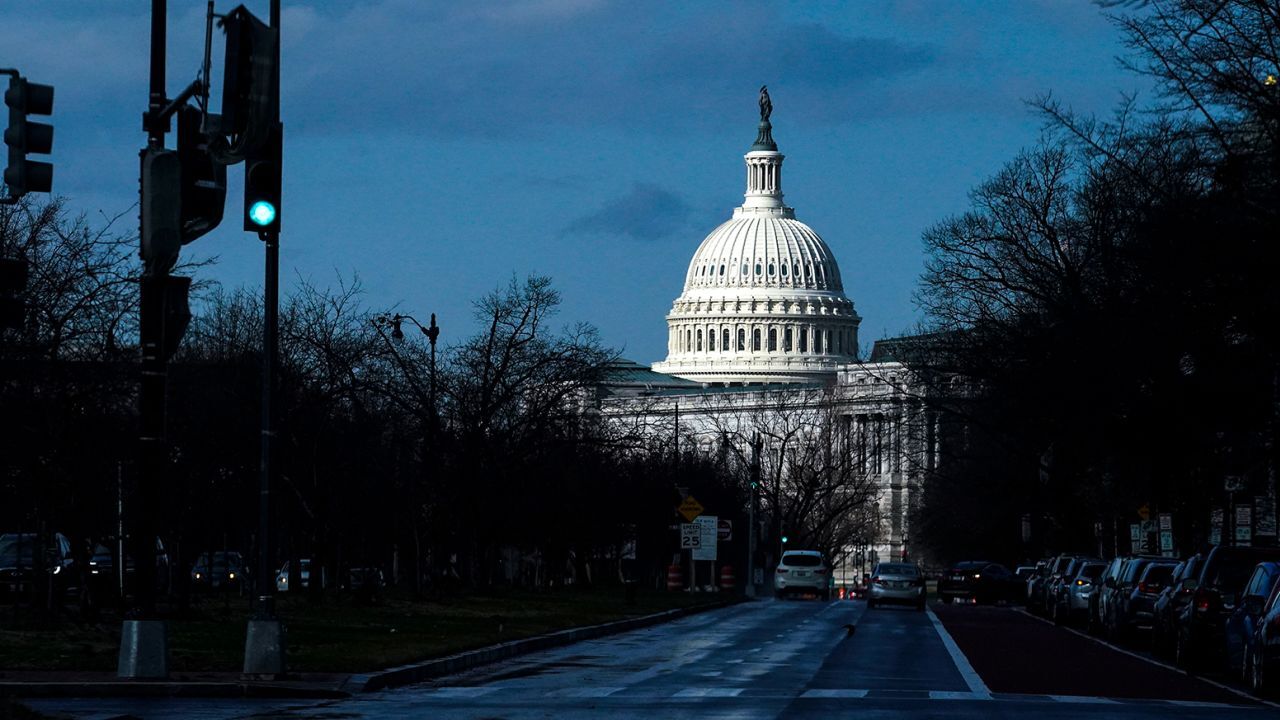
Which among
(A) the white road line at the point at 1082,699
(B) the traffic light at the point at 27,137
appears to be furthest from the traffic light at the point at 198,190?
(A) the white road line at the point at 1082,699

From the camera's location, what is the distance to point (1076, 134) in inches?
1668

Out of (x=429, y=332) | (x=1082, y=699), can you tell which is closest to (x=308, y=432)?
(x=429, y=332)

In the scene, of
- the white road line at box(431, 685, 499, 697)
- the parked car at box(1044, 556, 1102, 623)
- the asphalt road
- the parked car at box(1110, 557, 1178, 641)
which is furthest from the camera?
the parked car at box(1044, 556, 1102, 623)

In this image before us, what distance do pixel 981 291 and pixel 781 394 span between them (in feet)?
316

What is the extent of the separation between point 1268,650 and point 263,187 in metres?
10.2

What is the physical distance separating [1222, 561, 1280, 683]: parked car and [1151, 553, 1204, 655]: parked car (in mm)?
2161

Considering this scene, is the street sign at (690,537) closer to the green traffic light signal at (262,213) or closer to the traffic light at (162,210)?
the green traffic light signal at (262,213)

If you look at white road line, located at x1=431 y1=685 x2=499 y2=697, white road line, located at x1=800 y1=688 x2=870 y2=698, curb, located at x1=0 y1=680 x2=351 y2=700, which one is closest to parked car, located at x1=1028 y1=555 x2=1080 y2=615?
white road line, located at x1=800 y1=688 x2=870 y2=698

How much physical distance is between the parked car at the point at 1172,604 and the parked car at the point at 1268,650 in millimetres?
4492

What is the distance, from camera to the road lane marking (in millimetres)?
21312

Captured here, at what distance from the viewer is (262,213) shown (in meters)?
21.2

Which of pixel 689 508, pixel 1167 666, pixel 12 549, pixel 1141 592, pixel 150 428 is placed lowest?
pixel 1167 666

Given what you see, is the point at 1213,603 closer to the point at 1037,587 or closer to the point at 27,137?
the point at 27,137

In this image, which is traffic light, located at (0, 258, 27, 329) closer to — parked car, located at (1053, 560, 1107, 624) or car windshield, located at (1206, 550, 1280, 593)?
car windshield, located at (1206, 550, 1280, 593)
